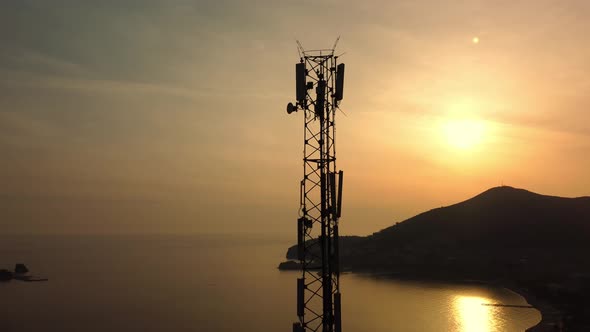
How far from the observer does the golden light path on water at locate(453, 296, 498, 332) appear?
104 m

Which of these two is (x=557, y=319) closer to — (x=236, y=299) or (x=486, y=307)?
(x=486, y=307)

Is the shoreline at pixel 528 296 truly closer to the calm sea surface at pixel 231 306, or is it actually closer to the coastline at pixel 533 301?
the coastline at pixel 533 301

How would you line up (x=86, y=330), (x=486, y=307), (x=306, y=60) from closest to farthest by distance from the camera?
(x=306, y=60) → (x=86, y=330) → (x=486, y=307)

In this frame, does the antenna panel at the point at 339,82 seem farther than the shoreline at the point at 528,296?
No

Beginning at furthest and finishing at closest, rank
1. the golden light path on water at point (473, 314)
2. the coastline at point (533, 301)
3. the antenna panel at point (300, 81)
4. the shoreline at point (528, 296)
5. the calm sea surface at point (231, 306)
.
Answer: the golden light path on water at point (473, 314) < the calm sea surface at point (231, 306) < the shoreline at point (528, 296) < the coastline at point (533, 301) < the antenna panel at point (300, 81)

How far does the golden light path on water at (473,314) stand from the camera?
341 feet

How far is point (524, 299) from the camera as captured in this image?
456 feet

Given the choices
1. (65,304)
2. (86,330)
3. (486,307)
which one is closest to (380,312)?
(486,307)


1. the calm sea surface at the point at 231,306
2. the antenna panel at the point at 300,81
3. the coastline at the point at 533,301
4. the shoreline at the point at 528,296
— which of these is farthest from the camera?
the calm sea surface at the point at 231,306

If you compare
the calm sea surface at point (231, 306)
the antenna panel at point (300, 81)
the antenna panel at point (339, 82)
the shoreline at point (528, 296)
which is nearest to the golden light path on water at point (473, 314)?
the calm sea surface at point (231, 306)

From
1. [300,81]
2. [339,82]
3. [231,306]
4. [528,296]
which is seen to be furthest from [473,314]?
[300,81]

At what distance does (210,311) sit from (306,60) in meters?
105

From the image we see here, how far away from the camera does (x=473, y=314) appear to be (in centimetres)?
11712

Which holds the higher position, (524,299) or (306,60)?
(306,60)
